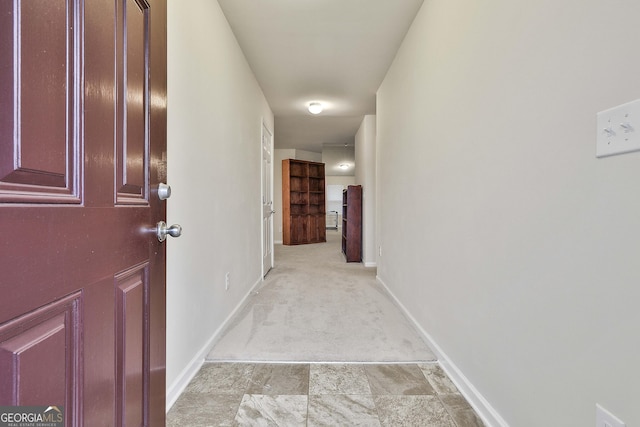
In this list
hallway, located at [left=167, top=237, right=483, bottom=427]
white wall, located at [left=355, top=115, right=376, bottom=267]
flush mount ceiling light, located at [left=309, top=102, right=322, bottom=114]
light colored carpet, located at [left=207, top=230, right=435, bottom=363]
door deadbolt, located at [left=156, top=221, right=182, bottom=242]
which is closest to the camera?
door deadbolt, located at [left=156, top=221, right=182, bottom=242]

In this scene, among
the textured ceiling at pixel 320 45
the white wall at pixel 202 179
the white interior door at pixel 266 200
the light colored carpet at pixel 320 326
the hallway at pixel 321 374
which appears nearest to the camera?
the hallway at pixel 321 374

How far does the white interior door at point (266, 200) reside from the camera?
4.04m

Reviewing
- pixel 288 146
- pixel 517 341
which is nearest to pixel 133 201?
pixel 517 341

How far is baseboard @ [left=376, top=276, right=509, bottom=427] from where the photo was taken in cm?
132

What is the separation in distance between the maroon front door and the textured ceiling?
68.9 inches

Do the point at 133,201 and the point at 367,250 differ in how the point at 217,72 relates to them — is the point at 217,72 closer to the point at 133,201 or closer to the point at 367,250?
the point at 133,201

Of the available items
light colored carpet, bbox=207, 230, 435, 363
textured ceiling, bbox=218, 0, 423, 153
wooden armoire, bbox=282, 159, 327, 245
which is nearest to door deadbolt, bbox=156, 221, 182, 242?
light colored carpet, bbox=207, 230, 435, 363

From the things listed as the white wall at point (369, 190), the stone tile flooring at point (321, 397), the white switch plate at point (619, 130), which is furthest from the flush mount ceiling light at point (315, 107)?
the white switch plate at point (619, 130)

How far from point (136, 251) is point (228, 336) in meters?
1.60

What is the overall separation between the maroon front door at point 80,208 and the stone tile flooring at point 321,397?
62cm

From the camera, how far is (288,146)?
779cm

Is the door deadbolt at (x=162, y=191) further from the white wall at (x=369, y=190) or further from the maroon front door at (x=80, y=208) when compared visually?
the white wall at (x=369, y=190)

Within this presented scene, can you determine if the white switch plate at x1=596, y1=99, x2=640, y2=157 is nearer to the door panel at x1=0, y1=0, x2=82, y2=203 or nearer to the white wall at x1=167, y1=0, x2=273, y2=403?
the door panel at x1=0, y1=0, x2=82, y2=203

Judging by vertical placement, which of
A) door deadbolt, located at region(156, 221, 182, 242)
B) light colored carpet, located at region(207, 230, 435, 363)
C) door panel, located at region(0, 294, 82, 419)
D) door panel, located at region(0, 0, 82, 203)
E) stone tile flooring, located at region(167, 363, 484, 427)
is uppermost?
door panel, located at region(0, 0, 82, 203)
